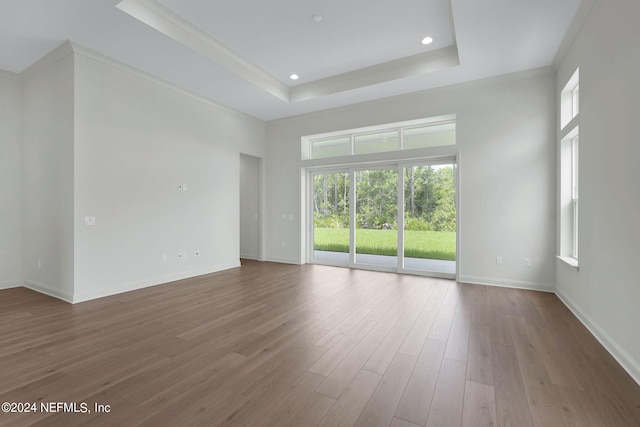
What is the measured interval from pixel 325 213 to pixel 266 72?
10.4 ft

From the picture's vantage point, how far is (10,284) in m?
4.60

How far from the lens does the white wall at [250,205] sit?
7328mm

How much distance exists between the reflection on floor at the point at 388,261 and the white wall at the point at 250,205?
1.69m

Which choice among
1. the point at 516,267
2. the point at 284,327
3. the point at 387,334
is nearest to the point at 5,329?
the point at 284,327

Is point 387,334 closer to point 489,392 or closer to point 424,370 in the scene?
point 424,370

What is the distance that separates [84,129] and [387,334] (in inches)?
183

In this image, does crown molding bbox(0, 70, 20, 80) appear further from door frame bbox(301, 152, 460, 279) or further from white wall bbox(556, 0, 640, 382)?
white wall bbox(556, 0, 640, 382)

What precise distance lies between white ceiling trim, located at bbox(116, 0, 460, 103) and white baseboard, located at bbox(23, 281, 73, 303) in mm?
3636

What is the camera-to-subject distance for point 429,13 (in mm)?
3543

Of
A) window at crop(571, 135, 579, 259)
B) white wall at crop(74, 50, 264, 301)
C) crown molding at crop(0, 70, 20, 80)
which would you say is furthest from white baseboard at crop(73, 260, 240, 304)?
window at crop(571, 135, 579, 259)

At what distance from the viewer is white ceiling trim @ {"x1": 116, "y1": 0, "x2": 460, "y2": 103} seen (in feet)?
11.2

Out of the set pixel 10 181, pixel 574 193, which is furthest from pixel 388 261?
pixel 10 181

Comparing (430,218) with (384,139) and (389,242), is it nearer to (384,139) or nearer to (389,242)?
(389,242)

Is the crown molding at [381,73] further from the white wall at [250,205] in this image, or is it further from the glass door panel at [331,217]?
the white wall at [250,205]
